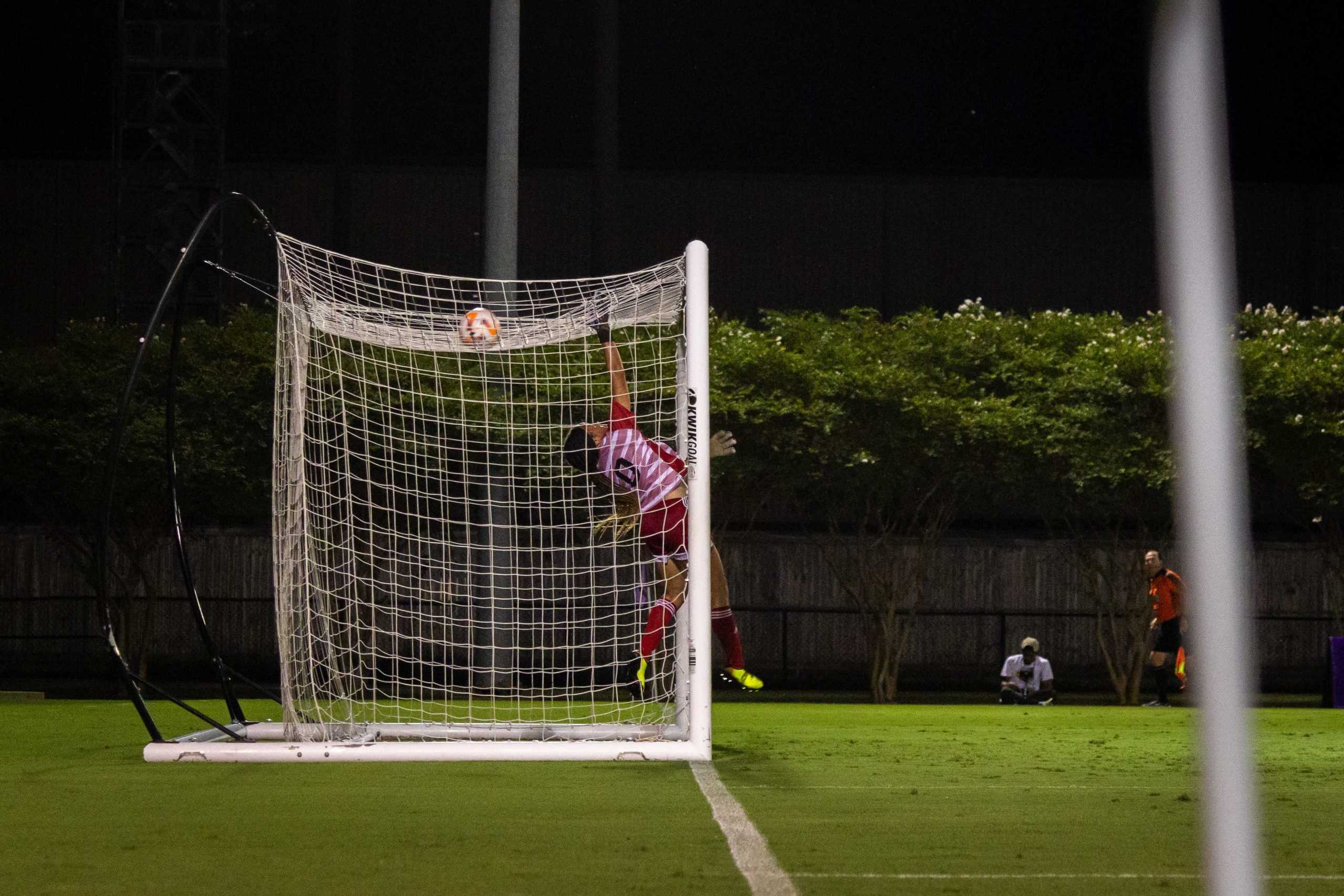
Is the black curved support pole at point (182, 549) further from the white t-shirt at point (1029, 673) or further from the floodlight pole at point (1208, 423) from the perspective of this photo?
the white t-shirt at point (1029, 673)

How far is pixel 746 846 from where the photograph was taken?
15.6ft

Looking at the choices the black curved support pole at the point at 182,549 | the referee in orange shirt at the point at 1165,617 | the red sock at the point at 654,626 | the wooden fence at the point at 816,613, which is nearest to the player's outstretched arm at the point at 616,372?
the red sock at the point at 654,626

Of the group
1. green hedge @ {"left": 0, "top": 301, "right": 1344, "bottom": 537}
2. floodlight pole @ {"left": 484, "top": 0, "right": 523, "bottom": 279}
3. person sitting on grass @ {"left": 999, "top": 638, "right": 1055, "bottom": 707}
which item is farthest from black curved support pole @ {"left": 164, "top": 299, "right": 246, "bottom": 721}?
person sitting on grass @ {"left": 999, "top": 638, "right": 1055, "bottom": 707}

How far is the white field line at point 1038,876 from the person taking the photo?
4.27 meters

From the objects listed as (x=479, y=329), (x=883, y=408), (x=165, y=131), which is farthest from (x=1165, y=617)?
(x=165, y=131)

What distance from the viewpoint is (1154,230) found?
28.8 metres

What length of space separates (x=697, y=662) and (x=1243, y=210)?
84.9ft

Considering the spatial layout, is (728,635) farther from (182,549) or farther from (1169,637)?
(1169,637)

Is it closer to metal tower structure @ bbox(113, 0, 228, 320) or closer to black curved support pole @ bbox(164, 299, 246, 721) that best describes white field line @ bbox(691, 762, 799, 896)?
black curved support pole @ bbox(164, 299, 246, 721)

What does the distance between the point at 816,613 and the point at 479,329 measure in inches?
615

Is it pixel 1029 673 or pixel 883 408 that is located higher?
pixel 883 408

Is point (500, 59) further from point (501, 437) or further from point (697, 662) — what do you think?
point (697, 662)

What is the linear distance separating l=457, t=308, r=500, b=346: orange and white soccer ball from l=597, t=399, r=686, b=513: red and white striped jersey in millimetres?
907

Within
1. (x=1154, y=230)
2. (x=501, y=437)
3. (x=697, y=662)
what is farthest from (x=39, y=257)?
(x=697, y=662)
